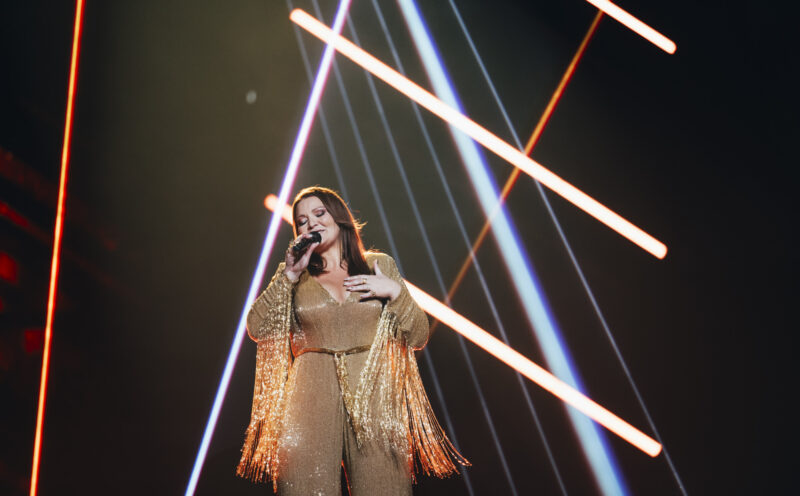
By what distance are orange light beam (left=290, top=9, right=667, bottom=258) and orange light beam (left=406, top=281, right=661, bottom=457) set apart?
2.38 ft

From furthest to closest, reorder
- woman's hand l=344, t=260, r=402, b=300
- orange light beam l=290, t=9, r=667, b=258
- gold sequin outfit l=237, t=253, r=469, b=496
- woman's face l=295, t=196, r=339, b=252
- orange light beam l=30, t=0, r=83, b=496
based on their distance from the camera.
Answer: orange light beam l=290, t=9, r=667, b=258, orange light beam l=30, t=0, r=83, b=496, woman's face l=295, t=196, r=339, b=252, woman's hand l=344, t=260, r=402, b=300, gold sequin outfit l=237, t=253, r=469, b=496

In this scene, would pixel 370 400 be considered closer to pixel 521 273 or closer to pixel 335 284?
pixel 335 284

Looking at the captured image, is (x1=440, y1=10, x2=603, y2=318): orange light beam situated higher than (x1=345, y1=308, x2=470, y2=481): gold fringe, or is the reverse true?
(x1=440, y1=10, x2=603, y2=318): orange light beam

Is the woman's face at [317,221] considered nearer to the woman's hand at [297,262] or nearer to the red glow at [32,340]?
the woman's hand at [297,262]

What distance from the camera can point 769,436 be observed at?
2.35 m

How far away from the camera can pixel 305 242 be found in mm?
1576

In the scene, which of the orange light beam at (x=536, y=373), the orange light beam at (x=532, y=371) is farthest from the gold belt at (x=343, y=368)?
the orange light beam at (x=536, y=373)

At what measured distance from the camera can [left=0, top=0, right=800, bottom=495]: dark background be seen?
2.40 m

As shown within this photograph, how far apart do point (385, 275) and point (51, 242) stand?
1.75 m

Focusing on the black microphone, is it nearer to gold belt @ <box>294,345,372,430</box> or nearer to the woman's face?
the woman's face

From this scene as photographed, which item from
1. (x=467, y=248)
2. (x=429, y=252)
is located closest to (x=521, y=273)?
(x=467, y=248)

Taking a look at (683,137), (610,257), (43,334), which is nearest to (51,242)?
(43,334)

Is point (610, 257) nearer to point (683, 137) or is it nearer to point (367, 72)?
point (683, 137)

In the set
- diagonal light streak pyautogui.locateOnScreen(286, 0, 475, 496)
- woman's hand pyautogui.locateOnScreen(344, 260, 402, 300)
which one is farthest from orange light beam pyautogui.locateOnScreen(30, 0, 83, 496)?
woman's hand pyautogui.locateOnScreen(344, 260, 402, 300)
